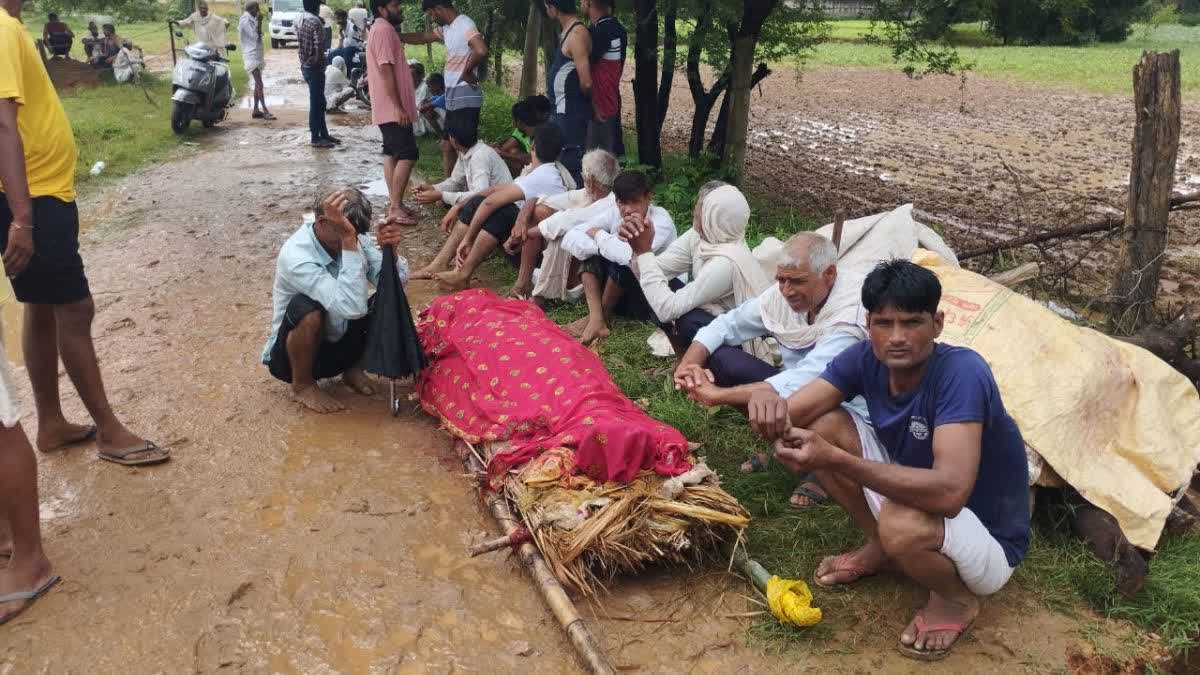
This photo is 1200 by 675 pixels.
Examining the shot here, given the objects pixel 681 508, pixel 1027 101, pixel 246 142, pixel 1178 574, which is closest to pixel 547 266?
pixel 681 508

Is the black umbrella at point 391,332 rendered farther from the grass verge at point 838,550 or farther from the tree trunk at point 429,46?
the tree trunk at point 429,46

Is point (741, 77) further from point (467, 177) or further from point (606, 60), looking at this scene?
point (467, 177)

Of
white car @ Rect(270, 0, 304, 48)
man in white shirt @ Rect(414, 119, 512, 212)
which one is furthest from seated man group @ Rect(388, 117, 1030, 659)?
white car @ Rect(270, 0, 304, 48)

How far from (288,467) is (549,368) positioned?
1213 millimetres

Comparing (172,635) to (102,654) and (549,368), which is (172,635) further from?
(549,368)

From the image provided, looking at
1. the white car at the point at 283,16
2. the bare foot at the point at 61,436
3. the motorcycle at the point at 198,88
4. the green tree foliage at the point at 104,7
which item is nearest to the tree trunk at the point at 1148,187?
the bare foot at the point at 61,436

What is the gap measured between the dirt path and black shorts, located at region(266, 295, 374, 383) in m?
0.18

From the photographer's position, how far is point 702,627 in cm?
305

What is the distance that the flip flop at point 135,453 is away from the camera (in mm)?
3883

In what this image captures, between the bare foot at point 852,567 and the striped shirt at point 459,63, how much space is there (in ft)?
18.6

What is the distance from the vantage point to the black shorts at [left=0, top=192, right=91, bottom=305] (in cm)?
345

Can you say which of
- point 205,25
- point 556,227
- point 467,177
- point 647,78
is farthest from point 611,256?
point 205,25

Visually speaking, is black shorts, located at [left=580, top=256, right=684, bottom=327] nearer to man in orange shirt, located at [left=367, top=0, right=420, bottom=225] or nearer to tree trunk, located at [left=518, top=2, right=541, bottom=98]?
man in orange shirt, located at [left=367, top=0, right=420, bottom=225]

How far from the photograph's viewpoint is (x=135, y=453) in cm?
391
